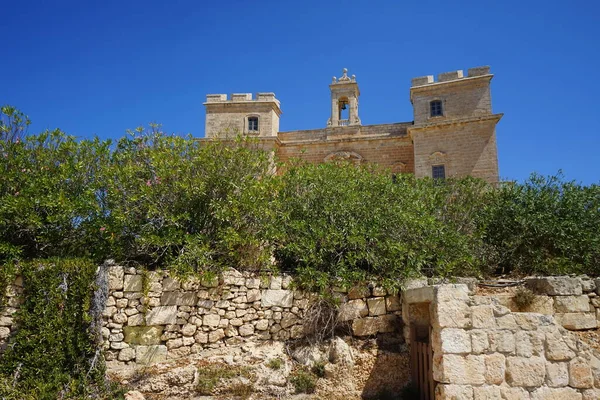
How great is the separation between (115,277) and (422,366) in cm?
523

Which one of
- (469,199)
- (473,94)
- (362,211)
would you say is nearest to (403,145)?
(473,94)

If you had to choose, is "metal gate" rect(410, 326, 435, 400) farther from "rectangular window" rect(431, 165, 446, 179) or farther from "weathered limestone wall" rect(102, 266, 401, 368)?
"rectangular window" rect(431, 165, 446, 179)

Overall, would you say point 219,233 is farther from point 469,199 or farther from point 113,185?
point 469,199

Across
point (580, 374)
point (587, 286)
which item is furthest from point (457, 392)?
point (587, 286)

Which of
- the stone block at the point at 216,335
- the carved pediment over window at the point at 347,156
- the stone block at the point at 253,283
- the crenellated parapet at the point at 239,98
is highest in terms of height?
the crenellated parapet at the point at 239,98

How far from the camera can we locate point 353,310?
8.14m

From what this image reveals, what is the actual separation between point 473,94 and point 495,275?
568 inches

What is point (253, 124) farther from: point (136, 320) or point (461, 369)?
point (461, 369)

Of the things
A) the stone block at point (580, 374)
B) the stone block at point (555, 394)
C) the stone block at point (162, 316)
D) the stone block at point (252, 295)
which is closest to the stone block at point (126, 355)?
the stone block at point (162, 316)

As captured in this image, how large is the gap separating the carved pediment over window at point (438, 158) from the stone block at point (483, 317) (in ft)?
57.3

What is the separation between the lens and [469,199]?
13.0m

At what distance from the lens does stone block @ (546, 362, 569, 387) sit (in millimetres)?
5840

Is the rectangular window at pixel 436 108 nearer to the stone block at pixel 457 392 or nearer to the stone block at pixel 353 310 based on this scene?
the stone block at pixel 353 310

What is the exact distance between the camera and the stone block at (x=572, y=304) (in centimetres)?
791
